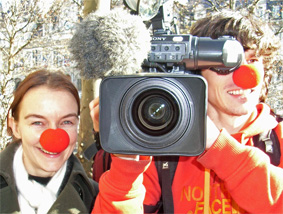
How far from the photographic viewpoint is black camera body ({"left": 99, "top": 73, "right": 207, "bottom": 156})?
48.6 inches

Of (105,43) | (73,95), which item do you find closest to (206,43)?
(105,43)

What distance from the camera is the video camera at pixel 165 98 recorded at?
1.21 meters

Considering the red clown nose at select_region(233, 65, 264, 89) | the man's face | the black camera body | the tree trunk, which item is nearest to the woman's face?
the black camera body

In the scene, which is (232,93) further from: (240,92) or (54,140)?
(54,140)

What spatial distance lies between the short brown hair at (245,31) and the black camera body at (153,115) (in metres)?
0.59

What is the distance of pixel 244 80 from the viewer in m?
1.39

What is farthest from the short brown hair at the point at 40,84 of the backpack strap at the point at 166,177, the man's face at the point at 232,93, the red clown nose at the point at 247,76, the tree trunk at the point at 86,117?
the tree trunk at the point at 86,117

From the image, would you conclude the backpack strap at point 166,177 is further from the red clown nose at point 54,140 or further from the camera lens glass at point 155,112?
the red clown nose at point 54,140

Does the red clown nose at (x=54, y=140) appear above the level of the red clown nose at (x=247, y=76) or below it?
below

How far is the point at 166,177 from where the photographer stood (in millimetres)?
1510

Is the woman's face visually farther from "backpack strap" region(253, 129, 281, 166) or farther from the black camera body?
"backpack strap" region(253, 129, 281, 166)

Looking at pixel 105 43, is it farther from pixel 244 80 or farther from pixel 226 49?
pixel 244 80

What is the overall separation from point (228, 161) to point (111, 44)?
61 centimetres

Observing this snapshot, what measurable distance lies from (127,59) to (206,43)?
29 cm
